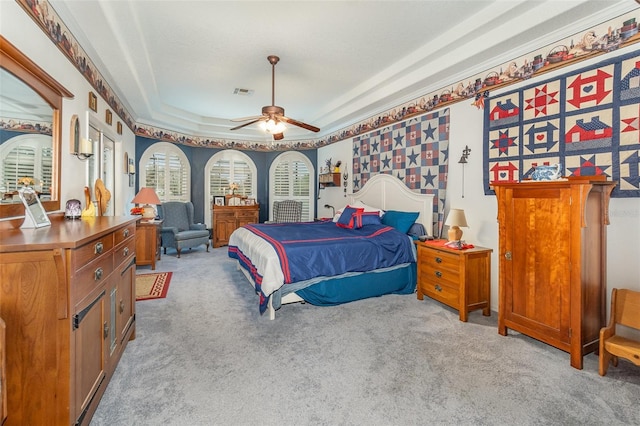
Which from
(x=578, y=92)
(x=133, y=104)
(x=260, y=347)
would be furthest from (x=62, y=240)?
(x=133, y=104)

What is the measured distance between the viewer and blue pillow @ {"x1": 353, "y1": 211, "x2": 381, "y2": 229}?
442cm

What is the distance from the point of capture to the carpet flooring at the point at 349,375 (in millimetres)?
1752

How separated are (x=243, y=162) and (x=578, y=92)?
6.57 meters

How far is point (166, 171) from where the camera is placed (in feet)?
22.1

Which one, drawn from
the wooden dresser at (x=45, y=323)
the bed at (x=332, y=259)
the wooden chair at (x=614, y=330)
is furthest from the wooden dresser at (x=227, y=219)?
the wooden chair at (x=614, y=330)

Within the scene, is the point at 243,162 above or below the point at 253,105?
below

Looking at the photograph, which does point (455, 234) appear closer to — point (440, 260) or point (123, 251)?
point (440, 260)

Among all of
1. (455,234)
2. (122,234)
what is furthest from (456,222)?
(122,234)

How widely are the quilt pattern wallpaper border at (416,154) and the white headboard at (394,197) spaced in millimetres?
69

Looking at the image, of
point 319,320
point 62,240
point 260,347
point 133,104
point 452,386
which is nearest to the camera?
point 62,240

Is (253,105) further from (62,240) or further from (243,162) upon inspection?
(62,240)

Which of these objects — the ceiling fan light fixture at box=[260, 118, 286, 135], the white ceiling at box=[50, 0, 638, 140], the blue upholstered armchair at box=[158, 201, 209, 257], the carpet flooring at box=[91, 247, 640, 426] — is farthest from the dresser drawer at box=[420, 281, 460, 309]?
the blue upholstered armchair at box=[158, 201, 209, 257]

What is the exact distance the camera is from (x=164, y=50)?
361cm

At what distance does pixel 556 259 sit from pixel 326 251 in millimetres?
1986
